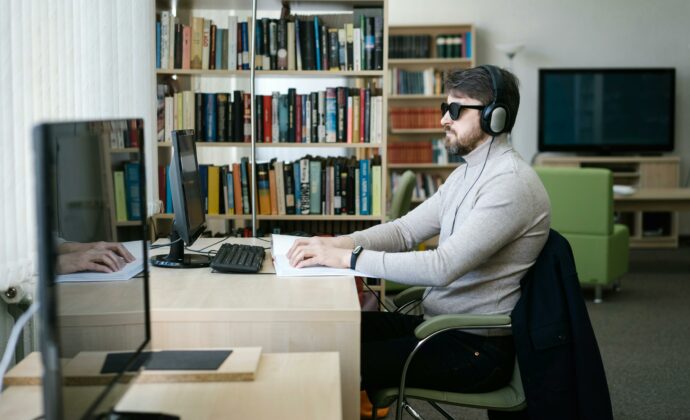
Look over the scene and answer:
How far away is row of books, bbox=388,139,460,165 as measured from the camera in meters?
7.97

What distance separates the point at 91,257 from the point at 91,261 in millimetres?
10

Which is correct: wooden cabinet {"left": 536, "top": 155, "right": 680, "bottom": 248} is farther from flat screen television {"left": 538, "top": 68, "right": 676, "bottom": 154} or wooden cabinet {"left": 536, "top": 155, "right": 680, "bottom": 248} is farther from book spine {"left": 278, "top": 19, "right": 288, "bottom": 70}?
book spine {"left": 278, "top": 19, "right": 288, "bottom": 70}

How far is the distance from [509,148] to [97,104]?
1629 mm

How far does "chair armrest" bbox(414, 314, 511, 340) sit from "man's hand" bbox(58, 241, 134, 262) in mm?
932

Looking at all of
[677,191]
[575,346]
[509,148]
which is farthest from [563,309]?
[677,191]

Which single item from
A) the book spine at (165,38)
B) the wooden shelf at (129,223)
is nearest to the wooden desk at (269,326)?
the wooden shelf at (129,223)

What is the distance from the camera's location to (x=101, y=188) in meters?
1.16

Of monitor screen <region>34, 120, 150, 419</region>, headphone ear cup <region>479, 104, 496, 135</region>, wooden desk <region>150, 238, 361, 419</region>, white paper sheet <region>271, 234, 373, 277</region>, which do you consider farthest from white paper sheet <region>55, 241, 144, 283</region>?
headphone ear cup <region>479, 104, 496, 135</region>

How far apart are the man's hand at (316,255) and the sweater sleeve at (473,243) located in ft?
0.32

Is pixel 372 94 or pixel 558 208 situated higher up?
pixel 372 94

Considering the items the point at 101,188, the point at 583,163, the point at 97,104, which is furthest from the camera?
the point at 583,163

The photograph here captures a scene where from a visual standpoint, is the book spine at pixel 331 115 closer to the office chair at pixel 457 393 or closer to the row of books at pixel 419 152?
the office chair at pixel 457 393

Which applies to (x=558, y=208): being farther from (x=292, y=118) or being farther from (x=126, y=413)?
(x=126, y=413)

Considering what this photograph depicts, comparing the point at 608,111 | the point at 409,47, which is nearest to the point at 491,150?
the point at 409,47
